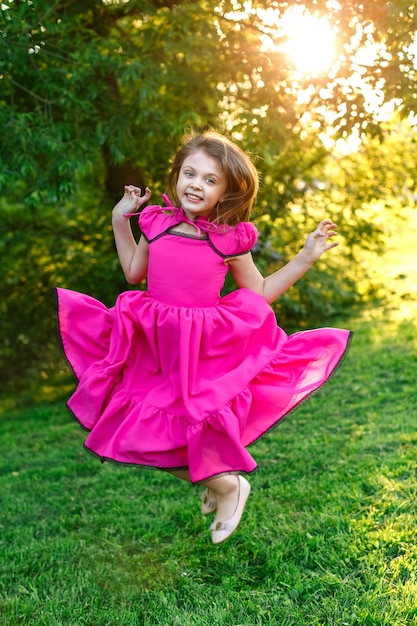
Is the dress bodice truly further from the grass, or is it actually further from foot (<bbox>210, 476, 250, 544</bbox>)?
the grass

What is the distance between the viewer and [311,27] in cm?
373

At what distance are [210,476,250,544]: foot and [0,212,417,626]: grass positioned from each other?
0.27 metres

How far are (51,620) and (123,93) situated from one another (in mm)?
4035

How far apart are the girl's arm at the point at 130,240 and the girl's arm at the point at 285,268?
363mm

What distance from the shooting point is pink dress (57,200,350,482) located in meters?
2.58

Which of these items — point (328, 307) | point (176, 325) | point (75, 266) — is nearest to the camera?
point (176, 325)

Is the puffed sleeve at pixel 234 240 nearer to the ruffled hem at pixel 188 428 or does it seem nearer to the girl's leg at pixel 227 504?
the ruffled hem at pixel 188 428

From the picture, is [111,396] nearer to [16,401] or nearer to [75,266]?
[75,266]

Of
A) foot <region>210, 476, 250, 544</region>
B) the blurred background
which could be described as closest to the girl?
foot <region>210, 476, 250, 544</region>

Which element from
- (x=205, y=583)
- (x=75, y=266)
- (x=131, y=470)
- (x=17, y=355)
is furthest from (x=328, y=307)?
(x=205, y=583)

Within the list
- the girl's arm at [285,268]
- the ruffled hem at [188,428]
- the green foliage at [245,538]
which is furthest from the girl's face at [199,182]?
the green foliage at [245,538]

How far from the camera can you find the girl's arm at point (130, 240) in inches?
114

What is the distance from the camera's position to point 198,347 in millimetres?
2645

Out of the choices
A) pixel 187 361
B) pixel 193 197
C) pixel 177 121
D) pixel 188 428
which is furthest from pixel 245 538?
pixel 177 121
